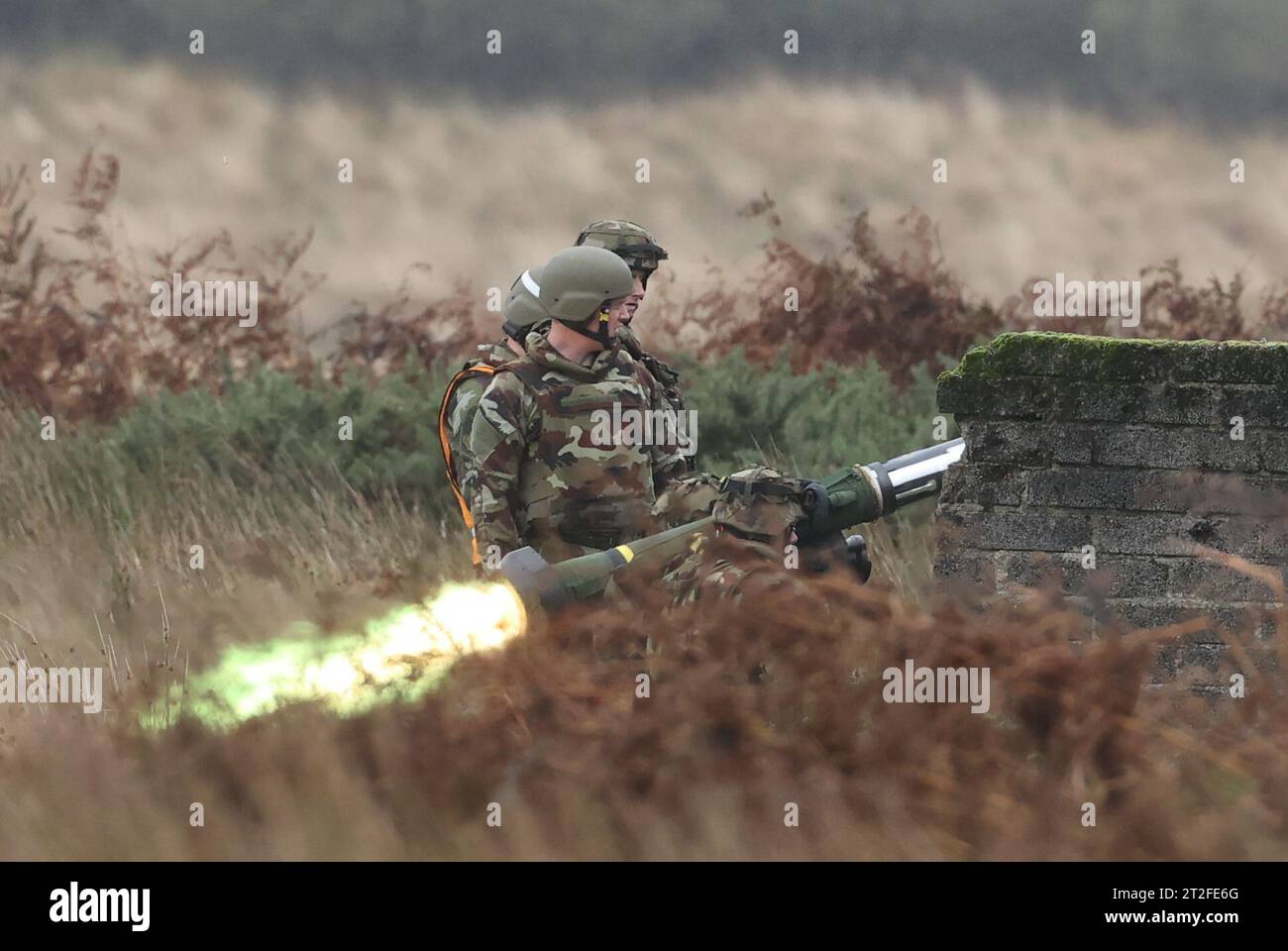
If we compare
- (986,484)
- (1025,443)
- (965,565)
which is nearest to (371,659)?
(965,565)

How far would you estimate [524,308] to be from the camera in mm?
7277

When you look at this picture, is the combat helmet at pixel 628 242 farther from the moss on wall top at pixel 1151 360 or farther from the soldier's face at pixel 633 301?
the moss on wall top at pixel 1151 360

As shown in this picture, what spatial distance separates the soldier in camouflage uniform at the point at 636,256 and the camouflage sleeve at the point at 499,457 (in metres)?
0.77

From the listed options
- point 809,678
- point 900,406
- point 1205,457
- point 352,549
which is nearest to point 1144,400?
point 1205,457

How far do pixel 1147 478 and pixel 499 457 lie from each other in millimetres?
2669

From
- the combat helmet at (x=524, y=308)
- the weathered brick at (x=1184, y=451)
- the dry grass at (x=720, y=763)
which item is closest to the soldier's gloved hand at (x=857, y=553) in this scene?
the dry grass at (x=720, y=763)

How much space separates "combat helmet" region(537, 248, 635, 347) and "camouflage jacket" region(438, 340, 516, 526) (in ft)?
1.45

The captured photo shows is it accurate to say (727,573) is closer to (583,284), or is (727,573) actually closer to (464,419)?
(583,284)

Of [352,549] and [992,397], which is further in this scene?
[352,549]

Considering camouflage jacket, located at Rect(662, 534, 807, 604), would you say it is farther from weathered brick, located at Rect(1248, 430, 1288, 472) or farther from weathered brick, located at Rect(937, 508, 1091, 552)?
weathered brick, located at Rect(1248, 430, 1288, 472)

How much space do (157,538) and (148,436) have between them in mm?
1830

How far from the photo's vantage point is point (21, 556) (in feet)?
34.0

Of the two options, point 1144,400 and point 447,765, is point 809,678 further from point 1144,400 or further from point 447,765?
point 1144,400

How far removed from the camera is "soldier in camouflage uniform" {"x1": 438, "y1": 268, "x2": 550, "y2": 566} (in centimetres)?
710
